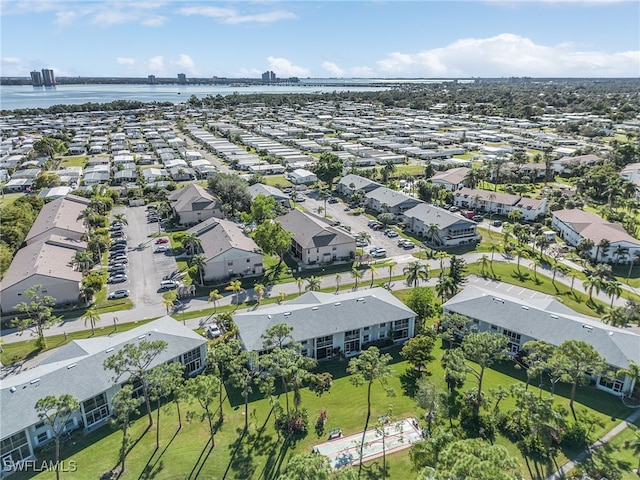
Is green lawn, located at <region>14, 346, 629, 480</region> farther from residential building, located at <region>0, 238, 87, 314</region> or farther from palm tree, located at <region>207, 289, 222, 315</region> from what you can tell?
residential building, located at <region>0, 238, 87, 314</region>

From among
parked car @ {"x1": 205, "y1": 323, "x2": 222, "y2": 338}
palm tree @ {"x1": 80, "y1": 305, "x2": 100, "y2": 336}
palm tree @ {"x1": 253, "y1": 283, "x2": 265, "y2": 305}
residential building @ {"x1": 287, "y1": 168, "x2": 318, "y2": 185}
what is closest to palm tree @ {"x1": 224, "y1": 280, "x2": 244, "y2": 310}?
palm tree @ {"x1": 253, "y1": 283, "x2": 265, "y2": 305}

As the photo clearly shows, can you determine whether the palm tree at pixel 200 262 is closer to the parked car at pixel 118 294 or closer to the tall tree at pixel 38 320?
the parked car at pixel 118 294

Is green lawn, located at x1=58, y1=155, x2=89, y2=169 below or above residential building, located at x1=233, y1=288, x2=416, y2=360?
above

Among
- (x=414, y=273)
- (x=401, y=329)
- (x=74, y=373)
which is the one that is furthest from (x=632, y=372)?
(x=74, y=373)

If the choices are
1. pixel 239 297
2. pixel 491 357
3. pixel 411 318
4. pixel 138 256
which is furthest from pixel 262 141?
pixel 491 357

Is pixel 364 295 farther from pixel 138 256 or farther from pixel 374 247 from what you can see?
pixel 138 256

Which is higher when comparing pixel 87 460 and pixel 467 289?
pixel 467 289
